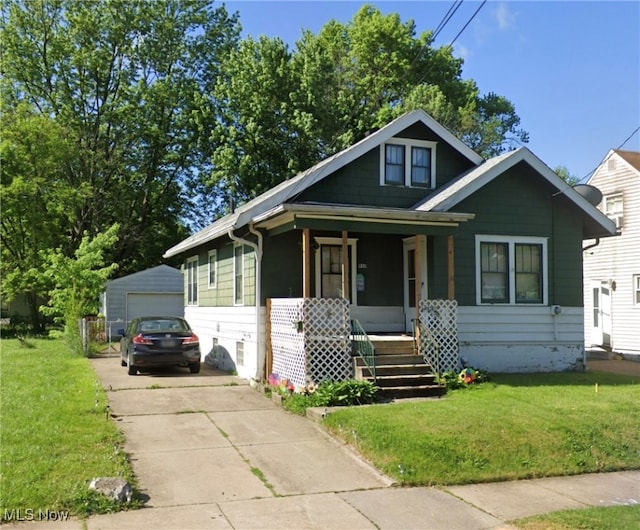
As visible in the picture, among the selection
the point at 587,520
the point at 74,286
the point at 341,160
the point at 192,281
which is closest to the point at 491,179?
the point at 341,160

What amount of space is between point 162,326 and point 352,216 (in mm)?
6100

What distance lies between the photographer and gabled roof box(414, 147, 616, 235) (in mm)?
13656

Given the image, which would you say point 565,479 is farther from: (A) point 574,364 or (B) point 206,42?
(B) point 206,42

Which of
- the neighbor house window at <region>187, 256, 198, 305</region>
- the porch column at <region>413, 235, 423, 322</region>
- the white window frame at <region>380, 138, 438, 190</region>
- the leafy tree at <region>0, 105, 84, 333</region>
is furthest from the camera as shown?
the leafy tree at <region>0, 105, 84, 333</region>

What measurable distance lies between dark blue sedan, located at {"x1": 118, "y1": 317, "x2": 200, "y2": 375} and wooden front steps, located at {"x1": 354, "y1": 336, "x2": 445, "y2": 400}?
15.7 ft

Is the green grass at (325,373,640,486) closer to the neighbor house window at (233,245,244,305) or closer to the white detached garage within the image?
the neighbor house window at (233,245,244,305)

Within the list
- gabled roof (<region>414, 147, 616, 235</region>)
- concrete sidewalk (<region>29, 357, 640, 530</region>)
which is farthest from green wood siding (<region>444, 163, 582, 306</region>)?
concrete sidewalk (<region>29, 357, 640, 530</region>)

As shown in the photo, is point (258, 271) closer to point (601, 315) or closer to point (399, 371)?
point (399, 371)

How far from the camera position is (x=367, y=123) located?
29.0m

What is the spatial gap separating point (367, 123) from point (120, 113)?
15.0m

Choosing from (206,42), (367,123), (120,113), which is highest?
(206,42)

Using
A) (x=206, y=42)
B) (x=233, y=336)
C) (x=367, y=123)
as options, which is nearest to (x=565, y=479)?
(x=233, y=336)

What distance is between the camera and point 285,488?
668 centimetres

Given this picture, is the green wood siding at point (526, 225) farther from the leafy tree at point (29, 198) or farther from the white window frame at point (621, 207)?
the leafy tree at point (29, 198)
